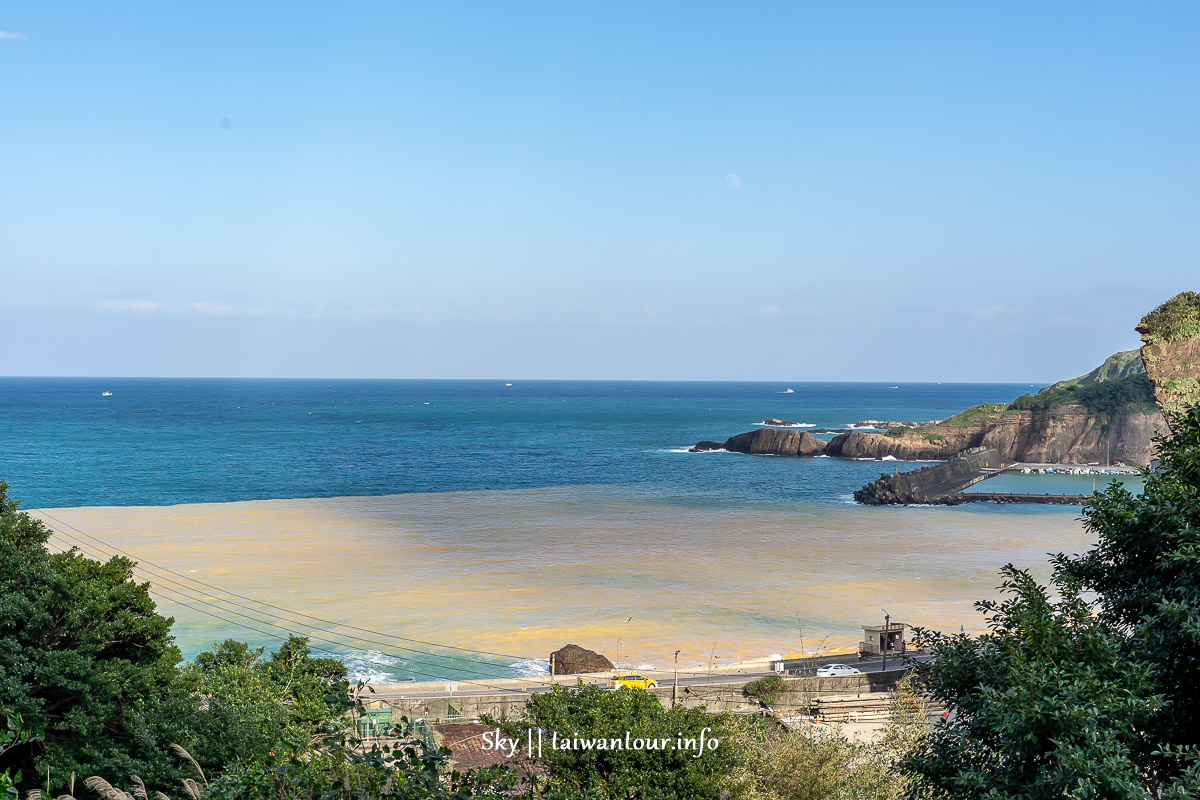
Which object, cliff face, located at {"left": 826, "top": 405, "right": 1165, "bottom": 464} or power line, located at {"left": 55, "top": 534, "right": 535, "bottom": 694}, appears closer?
power line, located at {"left": 55, "top": 534, "right": 535, "bottom": 694}

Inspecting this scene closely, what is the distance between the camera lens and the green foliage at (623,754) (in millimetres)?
16875

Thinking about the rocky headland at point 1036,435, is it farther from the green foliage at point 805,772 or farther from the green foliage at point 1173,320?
the green foliage at point 805,772

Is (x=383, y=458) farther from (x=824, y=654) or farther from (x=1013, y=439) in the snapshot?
(x=824, y=654)

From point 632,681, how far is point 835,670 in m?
8.92

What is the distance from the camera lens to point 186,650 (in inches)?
1577

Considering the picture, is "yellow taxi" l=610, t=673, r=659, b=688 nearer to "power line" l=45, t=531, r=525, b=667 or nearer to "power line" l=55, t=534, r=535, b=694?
"power line" l=55, t=534, r=535, b=694

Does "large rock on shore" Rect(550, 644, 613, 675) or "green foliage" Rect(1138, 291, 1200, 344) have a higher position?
"green foliage" Rect(1138, 291, 1200, 344)

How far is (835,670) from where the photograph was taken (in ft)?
113

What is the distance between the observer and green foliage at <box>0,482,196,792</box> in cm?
1811

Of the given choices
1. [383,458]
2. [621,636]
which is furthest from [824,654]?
[383,458]

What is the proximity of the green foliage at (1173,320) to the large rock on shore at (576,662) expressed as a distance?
41.0 meters

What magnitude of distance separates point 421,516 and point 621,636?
41851 mm

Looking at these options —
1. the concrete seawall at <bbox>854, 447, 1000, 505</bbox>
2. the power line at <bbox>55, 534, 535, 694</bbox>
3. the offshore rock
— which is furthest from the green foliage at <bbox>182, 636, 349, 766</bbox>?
the offshore rock

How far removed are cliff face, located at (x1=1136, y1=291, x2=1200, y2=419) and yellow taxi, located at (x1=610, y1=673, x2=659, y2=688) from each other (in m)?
36.8
